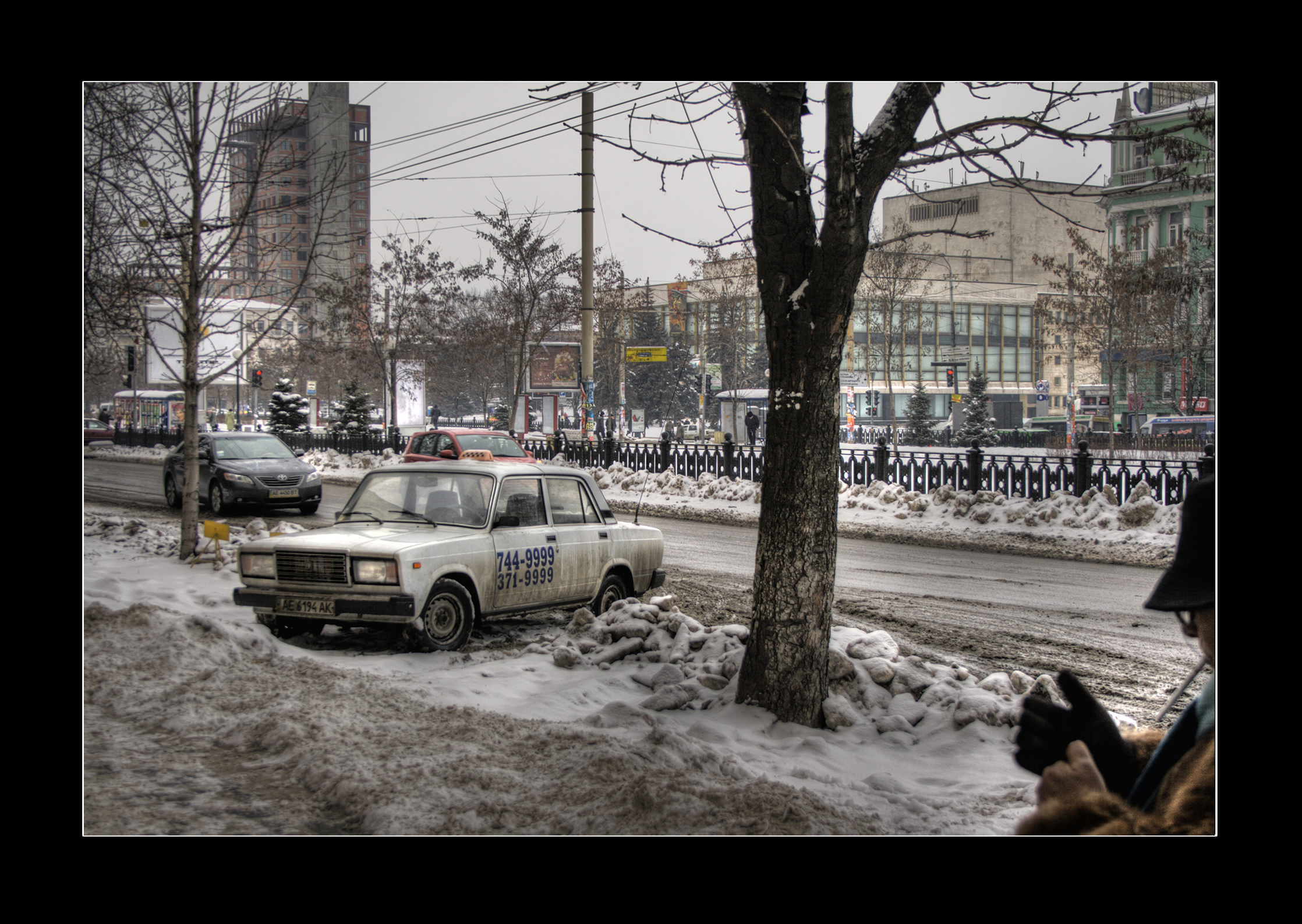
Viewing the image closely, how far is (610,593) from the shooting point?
750cm

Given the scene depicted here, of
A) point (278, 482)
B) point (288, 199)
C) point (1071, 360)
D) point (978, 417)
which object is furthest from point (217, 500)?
point (978, 417)

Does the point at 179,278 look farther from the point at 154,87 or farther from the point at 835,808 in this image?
the point at 835,808

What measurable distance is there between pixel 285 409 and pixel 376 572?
32.5m

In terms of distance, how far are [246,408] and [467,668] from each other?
55.2m

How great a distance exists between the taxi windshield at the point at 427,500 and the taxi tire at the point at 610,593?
4.15 ft

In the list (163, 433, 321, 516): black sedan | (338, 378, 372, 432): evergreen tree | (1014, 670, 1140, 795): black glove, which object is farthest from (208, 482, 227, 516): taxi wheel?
(338, 378, 372, 432): evergreen tree

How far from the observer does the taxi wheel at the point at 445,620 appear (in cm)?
611

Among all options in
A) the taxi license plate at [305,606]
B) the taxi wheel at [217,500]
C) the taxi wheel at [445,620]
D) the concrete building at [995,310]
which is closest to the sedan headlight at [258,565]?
the taxi license plate at [305,606]

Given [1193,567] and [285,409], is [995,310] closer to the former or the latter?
[285,409]

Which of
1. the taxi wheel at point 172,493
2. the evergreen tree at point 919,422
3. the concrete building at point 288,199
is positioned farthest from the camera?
the evergreen tree at point 919,422

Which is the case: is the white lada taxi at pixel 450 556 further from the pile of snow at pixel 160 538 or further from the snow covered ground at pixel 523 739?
the pile of snow at pixel 160 538

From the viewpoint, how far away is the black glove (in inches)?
85.8

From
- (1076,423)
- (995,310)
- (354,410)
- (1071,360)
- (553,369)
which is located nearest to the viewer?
(1071,360)
